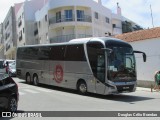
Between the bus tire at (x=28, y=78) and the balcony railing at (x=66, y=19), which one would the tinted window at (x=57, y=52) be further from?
the balcony railing at (x=66, y=19)

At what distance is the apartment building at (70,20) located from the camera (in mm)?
51594

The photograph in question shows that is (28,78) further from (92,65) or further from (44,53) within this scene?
(92,65)

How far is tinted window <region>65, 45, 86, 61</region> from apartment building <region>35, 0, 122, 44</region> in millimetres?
29455

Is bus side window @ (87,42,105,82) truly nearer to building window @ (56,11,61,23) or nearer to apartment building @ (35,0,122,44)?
apartment building @ (35,0,122,44)

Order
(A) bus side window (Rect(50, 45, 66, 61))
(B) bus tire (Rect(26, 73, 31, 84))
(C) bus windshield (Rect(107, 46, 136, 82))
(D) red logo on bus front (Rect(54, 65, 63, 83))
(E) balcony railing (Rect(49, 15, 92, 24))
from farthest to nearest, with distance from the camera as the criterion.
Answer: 1. (E) balcony railing (Rect(49, 15, 92, 24))
2. (B) bus tire (Rect(26, 73, 31, 84))
3. (D) red logo on bus front (Rect(54, 65, 63, 83))
4. (A) bus side window (Rect(50, 45, 66, 61))
5. (C) bus windshield (Rect(107, 46, 136, 82))

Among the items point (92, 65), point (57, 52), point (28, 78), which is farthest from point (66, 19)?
point (92, 65)

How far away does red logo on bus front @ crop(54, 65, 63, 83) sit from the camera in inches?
898

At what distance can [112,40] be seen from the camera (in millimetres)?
19516

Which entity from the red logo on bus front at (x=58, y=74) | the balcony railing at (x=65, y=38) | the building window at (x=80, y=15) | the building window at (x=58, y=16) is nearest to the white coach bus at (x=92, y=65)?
the red logo on bus front at (x=58, y=74)

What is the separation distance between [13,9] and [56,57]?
191ft

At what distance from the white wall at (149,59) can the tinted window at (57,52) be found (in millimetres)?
7699

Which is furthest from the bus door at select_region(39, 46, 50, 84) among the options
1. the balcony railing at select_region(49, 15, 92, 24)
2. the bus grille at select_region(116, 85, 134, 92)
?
the balcony railing at select_region(49, 15, 92, 24)

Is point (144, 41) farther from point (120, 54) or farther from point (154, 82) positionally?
point (120, 54)

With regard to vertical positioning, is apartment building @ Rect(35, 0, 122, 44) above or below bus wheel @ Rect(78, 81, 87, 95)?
above
